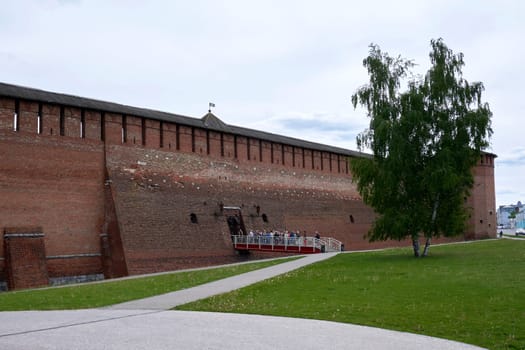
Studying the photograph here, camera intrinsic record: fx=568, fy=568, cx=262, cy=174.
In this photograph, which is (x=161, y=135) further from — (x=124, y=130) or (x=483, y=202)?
(x=483, y=202)

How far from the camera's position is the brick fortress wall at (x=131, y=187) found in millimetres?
19844

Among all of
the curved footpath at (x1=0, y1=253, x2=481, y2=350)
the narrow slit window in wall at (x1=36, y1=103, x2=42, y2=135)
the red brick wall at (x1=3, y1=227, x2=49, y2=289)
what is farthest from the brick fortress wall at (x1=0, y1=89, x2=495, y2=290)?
the curved footpath at (x1=0, y1=253, x2=481, y2=350)

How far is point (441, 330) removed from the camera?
7.41m

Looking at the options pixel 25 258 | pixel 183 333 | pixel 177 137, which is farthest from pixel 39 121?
pixel 183 333

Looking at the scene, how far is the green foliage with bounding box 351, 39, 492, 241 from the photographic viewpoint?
2086 centimetres

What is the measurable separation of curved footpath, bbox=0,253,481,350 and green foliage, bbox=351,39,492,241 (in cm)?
1348

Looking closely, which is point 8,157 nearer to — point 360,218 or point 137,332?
point 137,332

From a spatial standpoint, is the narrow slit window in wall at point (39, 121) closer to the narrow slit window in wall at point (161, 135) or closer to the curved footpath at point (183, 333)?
the narrow slit window in wall at point (161, 135)

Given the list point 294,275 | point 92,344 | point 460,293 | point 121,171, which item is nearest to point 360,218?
point 121,171

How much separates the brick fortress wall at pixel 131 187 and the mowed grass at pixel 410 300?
9.17 m

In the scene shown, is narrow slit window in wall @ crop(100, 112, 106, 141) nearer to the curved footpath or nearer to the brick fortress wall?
the brick fortress wall

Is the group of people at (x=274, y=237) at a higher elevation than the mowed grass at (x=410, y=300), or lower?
higher

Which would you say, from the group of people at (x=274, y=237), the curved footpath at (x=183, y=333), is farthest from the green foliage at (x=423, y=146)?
the curved footpath at (x=183, y=333)

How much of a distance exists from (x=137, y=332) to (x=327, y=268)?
33.6 ft
